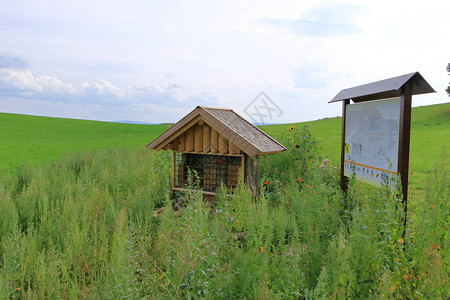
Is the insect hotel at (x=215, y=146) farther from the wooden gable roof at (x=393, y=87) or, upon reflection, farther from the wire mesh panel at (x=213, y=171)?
the wooden gable roof at (x=393, y=87)

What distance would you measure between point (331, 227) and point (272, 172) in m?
4.70

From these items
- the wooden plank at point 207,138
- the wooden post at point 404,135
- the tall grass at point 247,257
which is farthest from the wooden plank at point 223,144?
the wooden post at point 404,135

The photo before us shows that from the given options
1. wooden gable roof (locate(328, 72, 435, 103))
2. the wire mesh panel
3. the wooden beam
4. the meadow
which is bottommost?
the meadow

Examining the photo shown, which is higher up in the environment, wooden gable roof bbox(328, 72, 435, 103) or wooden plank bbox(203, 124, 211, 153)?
wooden gable roof bbox(328, 72, 435, 103)

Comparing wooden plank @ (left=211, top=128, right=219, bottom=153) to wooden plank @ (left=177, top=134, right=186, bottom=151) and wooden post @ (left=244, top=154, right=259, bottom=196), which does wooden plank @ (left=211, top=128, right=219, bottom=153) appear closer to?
wooden post @ (left=244, top=154, right=259, bottom=196)

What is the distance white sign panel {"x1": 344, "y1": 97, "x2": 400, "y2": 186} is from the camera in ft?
18.5

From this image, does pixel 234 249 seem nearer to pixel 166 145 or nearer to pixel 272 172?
pixel 166 145

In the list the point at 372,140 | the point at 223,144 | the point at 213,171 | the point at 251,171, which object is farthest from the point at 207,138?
the point at 372,140

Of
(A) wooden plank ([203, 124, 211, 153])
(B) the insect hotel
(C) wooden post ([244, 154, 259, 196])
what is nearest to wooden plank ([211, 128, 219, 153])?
(B) the insect hotel

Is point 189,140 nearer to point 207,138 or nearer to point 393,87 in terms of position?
point 207,138

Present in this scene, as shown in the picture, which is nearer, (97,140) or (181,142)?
(181,142)

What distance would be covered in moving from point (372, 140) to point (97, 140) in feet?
85.0

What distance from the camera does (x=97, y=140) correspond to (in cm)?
2820

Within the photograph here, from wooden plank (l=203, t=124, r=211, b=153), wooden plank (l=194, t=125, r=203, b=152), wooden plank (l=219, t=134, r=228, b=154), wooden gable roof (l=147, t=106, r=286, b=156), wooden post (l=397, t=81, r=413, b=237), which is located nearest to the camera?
wooden post (l=397, t=81, r=413, b=237)
